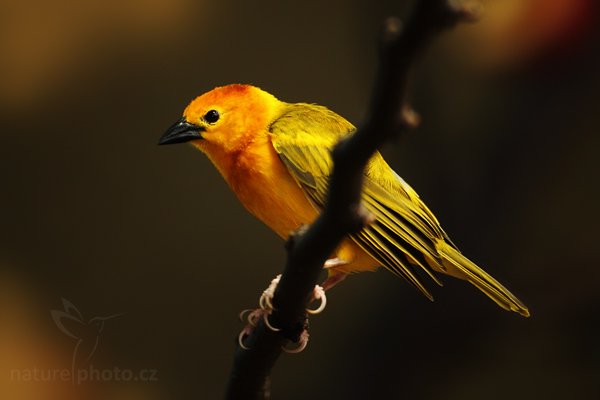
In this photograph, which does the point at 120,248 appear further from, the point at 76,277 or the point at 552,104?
the point at 552,104

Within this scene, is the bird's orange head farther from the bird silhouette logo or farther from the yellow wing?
the bird silhouette logo

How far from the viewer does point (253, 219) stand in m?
A: 4.67

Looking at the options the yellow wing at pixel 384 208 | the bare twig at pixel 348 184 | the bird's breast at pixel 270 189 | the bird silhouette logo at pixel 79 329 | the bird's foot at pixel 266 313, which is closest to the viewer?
the bare twig at pixel 348 184

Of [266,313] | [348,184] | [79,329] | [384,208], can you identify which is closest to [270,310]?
[266,313]

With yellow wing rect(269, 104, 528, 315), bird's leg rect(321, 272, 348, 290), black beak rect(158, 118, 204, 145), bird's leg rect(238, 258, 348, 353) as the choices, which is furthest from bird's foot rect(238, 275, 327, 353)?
black beak rect(158, 118, 204, 145)

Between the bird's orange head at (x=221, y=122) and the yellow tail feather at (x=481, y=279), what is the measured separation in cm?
72

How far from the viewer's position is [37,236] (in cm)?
463

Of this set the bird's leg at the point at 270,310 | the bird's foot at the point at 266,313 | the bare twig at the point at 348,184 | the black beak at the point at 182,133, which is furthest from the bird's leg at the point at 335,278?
the bare twig at the point at 348,184

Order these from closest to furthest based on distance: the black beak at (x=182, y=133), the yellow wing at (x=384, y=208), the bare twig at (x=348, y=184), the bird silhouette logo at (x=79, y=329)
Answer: the bare twig at (x=348, y=184) < the yellow wing at (x=384, y=208) < the black beak at (x=182, y=133) < the bird silhouette logo at (x=79, y=329)

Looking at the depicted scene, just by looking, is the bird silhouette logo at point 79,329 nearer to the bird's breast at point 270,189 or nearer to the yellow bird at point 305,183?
the yellow bird at point 305,183

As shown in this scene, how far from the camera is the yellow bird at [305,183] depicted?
2.84m

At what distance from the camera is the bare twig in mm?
1301

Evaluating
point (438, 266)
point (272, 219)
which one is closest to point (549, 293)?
point (438, 266)

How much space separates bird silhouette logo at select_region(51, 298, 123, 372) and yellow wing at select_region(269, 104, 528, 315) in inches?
64.9
